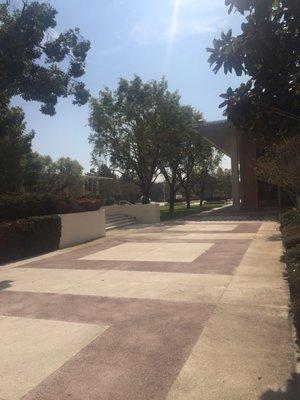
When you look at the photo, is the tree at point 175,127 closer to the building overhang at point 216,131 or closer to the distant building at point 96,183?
the building overhang at point 216,131

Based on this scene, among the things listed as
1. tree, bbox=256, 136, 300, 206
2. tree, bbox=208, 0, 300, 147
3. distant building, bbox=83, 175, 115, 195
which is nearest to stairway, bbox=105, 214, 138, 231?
tree, bbox=256, 136, 300, 206

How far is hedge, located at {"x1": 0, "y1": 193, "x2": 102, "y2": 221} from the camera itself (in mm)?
13508

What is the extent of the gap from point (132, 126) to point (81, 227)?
17.2m

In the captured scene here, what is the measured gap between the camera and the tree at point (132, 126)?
31656 millimetres

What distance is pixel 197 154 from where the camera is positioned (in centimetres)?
3894

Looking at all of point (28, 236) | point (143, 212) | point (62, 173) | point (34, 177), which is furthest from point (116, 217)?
point (62, 173)

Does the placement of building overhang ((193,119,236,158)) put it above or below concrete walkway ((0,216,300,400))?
above

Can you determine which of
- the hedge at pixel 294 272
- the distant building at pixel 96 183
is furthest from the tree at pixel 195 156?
the distant building at pixel 96 183

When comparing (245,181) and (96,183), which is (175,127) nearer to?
(245,181)

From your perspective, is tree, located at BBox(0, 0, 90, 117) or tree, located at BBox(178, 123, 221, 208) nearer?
tree, located at BBox(0, 0, 90, 117)

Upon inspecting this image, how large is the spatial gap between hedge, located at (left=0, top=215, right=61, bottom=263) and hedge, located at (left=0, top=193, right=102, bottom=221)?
2.27 feet

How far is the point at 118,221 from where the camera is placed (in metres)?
24.5

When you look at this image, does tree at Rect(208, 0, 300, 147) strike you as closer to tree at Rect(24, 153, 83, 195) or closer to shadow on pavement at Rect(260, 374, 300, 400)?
shadow on pavement at Rect(260, 374, 300, 400)

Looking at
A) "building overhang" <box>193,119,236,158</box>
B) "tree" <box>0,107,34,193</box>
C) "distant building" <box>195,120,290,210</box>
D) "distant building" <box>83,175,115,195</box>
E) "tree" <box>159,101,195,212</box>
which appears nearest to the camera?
"tree" <box>0,107,34,193</box>
